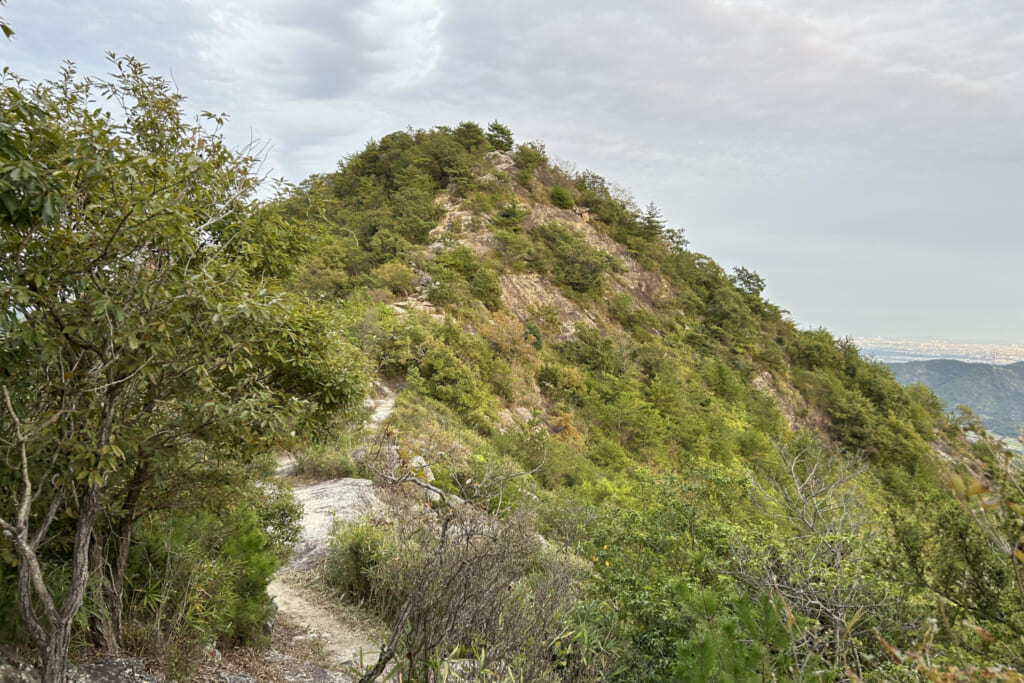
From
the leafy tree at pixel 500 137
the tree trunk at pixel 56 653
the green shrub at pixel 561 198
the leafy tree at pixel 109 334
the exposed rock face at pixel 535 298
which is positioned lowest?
the tree trunk at pixel 56 653

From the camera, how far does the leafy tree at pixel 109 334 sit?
236cm

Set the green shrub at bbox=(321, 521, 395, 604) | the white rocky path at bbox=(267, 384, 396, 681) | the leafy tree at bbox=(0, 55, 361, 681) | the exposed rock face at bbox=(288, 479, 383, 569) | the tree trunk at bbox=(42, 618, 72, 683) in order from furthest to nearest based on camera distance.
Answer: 1. the exposed rock face at bbox=(288, 479, 383, 569)
2. the green shrub at bbox=(321, 521, 395, 604)
3. the white rocky path at bbox=(267, 384, 396, 681)
4. the tree trunk at bbox=(42, 618, 72, 683)
5. the leafy tree at bbox=(0, 55, 361, 681)

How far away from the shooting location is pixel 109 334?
96.0 inches

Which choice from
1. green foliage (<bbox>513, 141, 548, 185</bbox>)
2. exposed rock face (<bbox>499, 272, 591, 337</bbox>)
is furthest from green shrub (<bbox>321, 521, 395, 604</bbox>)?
green foliage (<bbox>513, 141, 548, 185</bbox>)

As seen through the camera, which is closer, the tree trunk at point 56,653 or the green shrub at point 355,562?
the tree trunk at point 56,653

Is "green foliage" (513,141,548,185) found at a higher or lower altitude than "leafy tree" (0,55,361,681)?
higher

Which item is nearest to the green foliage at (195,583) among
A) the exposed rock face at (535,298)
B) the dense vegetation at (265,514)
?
the dense vegetation at (265,514)

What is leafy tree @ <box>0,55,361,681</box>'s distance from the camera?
2.36 m

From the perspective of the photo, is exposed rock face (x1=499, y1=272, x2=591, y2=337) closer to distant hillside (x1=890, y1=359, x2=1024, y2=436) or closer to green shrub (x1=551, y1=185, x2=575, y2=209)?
green shrub (x1=551, y1=185, x2=575, y2=209)

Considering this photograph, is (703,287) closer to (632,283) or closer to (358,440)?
(632,283)

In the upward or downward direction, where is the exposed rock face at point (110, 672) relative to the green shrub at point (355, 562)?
upward

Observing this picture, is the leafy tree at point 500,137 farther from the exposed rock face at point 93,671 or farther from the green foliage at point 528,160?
the exposed rock face at point 93,671

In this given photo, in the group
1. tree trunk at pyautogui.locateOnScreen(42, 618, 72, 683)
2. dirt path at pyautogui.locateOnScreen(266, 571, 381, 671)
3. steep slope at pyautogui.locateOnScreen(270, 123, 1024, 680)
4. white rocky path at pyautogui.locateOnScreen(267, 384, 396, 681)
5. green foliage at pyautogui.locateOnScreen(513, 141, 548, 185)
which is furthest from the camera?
green foliage at pyautogui.locateOnScreen(513, 141, 548, 185)

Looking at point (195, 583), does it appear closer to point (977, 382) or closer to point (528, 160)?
point (528, 160)
